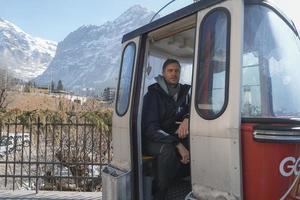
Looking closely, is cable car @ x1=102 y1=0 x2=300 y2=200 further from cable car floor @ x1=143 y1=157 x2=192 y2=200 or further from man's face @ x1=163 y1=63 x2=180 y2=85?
cable car floor @ x1=143 y1=157 x2=192 y2=200

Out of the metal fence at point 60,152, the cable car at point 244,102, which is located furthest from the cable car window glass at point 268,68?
the metal fence at point 60,152

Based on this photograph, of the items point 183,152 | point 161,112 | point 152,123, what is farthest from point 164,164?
point 161,112

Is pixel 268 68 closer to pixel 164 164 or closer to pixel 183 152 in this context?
pixel 183 152

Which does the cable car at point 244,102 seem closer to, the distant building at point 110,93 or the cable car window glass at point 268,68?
the cable car window glass at point 268,68

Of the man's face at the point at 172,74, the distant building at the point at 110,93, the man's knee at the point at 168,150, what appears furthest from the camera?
the distant building at the point at 110,93

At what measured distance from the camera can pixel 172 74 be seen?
4.52m

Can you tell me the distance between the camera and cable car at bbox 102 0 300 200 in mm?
2828

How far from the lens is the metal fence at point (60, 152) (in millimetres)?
8930

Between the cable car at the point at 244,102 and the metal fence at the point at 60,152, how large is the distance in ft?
18.7

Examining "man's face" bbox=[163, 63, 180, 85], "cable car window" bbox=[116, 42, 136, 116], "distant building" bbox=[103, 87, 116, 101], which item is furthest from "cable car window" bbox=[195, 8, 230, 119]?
"distant building" bbox=[103, 87, 116, 101]

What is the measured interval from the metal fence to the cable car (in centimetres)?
571

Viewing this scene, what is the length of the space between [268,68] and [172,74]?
4.86 feet

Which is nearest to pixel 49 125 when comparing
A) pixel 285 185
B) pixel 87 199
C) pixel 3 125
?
pixel 3 125

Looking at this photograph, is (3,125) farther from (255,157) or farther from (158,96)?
(255,157)
